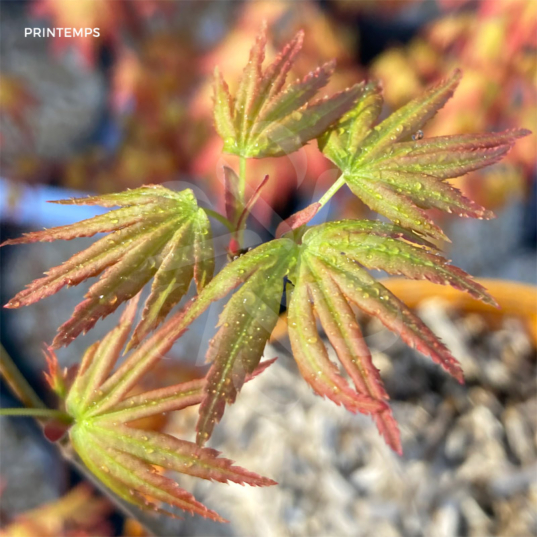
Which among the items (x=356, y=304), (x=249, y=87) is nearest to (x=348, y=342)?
(x=356, y=304)

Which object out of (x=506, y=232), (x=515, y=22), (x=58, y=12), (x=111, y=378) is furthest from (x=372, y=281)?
(x=506, y=232)

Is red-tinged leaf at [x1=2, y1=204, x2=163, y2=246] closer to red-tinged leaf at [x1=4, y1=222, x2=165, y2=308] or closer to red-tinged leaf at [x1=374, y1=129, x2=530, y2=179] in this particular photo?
red-tinged leaf at [x1=4, y1=222, x2=165, y2=308]

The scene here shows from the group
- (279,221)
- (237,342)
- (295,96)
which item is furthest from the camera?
(279,221)

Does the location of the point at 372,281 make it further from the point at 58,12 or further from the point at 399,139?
the point at 58,12

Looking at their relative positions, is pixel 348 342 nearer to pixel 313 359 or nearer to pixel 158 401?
pixel 313 359

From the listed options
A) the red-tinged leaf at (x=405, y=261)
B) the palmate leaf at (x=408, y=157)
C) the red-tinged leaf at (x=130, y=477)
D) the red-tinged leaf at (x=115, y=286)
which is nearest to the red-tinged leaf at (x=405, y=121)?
the palmate leaf at (x=408, y=157)

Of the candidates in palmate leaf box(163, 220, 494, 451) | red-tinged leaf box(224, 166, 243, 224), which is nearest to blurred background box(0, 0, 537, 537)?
red-tinged leaf box(224, 166, 243, 224)

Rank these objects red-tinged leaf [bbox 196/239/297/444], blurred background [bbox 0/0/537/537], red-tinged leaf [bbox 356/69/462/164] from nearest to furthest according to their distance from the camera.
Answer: red-tinged leaf [bbox 196/239/297/444], red-tinged leaf [bbox 356/69/462/164], blurred background [bbox 0/0/537/537]
